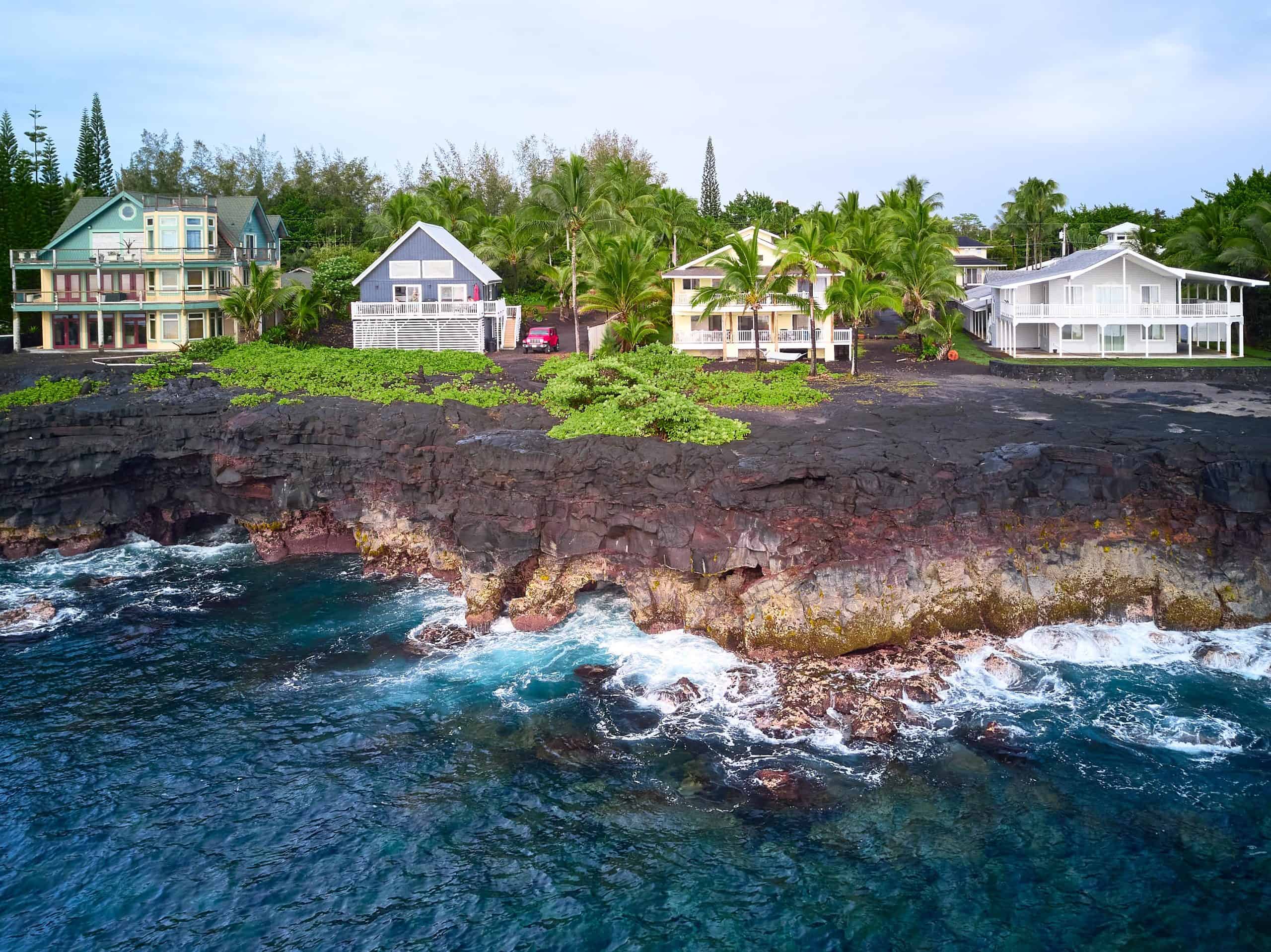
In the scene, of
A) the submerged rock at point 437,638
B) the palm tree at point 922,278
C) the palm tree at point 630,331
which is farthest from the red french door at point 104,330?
the palm tree at point 922,278

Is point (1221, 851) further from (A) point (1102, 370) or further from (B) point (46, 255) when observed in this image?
(B) point (46, 255)

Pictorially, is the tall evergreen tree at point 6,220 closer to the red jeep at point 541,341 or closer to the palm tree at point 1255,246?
the red jeep at point 541,341

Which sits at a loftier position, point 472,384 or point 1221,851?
point 472,384

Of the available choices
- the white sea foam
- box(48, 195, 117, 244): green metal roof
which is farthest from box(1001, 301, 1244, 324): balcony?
box(48, 195, 117, 244): green metal roof

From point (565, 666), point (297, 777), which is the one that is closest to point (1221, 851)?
point (565, 666)

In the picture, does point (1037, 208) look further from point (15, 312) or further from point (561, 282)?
point (15, 312)

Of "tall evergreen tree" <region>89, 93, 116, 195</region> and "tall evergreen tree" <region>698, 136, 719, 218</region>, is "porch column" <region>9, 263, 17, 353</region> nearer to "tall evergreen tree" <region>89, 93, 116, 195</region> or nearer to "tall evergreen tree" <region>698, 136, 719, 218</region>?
"tall evergreen tree" <region>89, 93, 116, 195</region>
